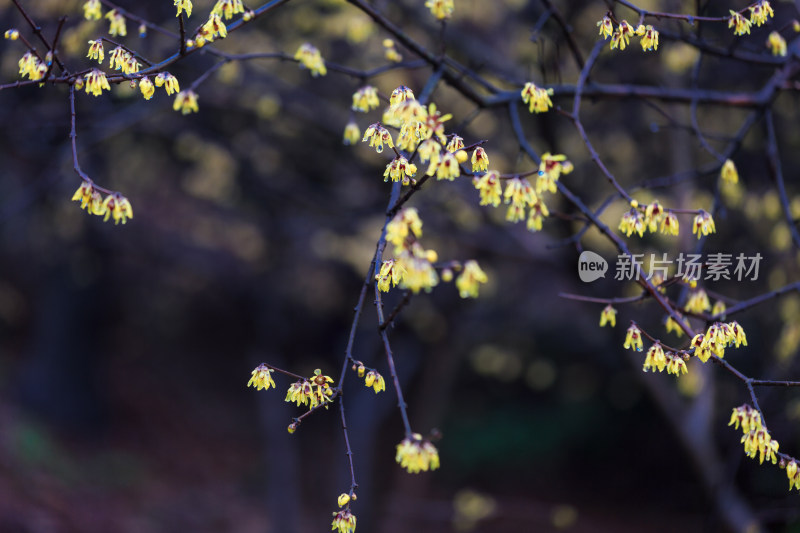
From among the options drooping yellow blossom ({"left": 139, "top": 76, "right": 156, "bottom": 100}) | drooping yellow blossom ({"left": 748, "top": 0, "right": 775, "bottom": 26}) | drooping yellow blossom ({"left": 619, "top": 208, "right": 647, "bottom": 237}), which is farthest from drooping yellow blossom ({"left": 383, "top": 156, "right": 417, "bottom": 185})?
drooping yellow blossom ({"left": 748, "top": 0, "right": 775, "bottom": 26})

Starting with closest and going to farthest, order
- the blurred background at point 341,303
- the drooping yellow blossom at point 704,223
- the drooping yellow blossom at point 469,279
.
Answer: the drooping yellow blossom at point 469,279
the drooping yellow blossom at point 704,223
the blurred background at point 341,303

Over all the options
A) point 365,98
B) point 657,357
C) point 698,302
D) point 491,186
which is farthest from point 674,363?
point 365,98

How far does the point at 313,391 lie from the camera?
2.23 meters

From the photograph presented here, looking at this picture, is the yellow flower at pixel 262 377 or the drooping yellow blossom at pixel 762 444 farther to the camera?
the yellow flower at pixel 262 377

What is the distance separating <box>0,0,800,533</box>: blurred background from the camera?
5695 millimetres

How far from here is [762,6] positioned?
2.49 m

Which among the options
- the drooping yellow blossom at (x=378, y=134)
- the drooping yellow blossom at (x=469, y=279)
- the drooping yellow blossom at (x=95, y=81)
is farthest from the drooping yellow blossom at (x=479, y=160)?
the drooping yellow blossom at (x=95, y=81)

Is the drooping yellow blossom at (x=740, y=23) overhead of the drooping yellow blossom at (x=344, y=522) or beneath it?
overhead

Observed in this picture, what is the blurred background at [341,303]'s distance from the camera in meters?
5.70

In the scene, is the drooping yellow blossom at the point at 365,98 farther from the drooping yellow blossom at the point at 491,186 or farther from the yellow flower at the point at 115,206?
the yellow flower at the point at 115,206

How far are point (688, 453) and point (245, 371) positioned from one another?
1023 cm

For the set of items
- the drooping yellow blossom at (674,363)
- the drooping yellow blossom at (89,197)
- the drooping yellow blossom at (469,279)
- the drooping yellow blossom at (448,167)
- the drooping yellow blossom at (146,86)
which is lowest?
the drooping yellow blossom at (674,363)

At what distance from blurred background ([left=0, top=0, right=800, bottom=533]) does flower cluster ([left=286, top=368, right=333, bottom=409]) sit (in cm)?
154

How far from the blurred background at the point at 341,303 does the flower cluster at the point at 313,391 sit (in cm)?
154
